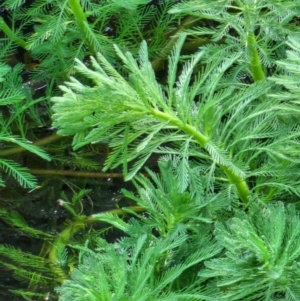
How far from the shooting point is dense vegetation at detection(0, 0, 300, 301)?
3.11 feet

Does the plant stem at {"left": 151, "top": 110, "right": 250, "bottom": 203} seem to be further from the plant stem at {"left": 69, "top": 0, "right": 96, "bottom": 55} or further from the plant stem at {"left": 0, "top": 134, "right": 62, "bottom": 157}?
the plant stem at {"left": 0, "top": 134, "right": 62, "bottom": 157}

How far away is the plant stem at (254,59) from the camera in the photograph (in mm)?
1245

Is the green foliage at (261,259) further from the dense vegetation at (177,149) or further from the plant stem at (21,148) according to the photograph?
the plant stem at (21,148)

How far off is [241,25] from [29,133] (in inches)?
28.3

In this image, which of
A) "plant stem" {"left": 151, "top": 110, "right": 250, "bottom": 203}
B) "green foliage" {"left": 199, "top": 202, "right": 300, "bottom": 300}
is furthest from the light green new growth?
"green foliage" {"left": 199, "top": 202, "right": 300, "bottom": 300}

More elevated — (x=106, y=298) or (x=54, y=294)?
(x=106, y=298)

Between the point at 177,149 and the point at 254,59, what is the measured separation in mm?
238

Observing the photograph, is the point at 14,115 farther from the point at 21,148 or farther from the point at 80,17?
the point at 80,17

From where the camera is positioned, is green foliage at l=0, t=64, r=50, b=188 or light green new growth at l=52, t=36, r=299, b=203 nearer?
light green new growth at l=52, t=36, r=299, b=203

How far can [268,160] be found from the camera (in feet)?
3.90

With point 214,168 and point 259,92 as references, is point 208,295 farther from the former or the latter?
point 259,92

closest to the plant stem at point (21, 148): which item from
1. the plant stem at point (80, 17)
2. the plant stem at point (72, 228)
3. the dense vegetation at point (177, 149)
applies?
the dense vegetation at point (177, 149)

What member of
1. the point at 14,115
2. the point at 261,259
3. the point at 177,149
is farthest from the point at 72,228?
the point at 261,259

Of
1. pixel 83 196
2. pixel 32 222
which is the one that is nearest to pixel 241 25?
pixel 83 196
